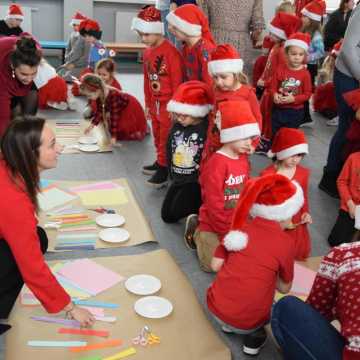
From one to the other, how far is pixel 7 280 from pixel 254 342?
905mm

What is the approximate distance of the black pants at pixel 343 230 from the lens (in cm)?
245

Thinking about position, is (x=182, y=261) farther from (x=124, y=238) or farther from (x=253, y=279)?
(x=253, y=279)

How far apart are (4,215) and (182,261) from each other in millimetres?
1013

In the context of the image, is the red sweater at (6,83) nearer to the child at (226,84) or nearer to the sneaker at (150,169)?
the sneaker at (150,169)

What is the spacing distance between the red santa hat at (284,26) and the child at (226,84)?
156cm

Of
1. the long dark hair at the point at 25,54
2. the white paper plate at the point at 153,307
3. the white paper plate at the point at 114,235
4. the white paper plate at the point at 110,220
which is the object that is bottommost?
the white paper plate at the point at 110,220

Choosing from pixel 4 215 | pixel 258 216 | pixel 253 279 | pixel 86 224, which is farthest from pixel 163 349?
pixel 86 224

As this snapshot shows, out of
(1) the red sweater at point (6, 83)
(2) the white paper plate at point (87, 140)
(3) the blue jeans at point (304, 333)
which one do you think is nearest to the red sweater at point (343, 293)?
(3) the blue jeans at point (304, 333)

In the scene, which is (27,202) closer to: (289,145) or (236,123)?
(236,123)

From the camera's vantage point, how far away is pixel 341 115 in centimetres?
296

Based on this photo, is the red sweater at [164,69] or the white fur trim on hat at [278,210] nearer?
the white fur trim on hat at [278,210]

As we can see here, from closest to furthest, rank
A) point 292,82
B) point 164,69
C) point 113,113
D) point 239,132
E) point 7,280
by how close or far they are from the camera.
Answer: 1. point 7,280
2. point 239,132
3. point 164,69
4. point 292,82
5. point 113,113

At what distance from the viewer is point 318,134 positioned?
171 inches

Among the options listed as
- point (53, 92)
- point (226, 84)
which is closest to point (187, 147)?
point (226, 84)
